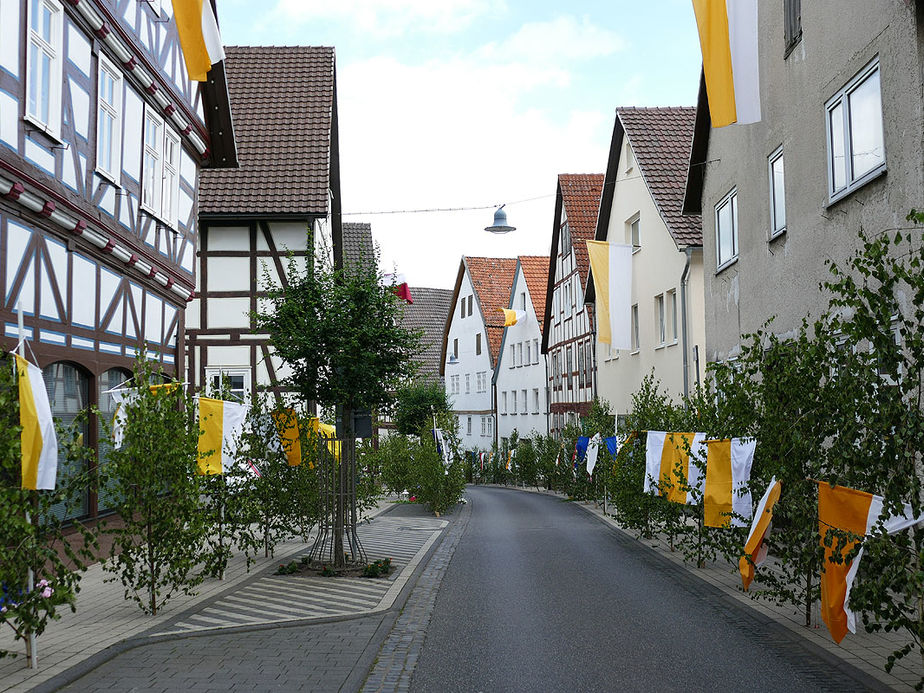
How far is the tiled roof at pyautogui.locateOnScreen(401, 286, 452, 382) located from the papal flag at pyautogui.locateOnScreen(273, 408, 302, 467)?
5134 cm

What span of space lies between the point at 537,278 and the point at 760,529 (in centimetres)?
4241

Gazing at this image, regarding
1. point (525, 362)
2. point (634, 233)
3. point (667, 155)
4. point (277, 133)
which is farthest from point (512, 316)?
point (277, 133)

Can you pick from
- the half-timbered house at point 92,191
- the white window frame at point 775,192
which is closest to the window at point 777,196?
the white window frame at point 775,192

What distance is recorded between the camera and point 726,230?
19.0m

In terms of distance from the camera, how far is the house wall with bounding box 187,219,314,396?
24422mm

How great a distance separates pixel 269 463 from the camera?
14.9m

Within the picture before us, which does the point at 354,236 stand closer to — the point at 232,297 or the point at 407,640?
the point at 232,297

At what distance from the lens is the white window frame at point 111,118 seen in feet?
46.2

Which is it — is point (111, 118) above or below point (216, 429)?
above

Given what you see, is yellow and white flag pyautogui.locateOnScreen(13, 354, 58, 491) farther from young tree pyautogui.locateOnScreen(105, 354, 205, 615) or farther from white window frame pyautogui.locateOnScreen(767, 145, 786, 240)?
white window frame pyautogui.locateOnScreen(767, 145, 786, 240)

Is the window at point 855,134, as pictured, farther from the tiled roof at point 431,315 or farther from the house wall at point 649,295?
the tiled roof at point 431,315

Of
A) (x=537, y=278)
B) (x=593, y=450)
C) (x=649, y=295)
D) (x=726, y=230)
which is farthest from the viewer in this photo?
(x=537, y=278)

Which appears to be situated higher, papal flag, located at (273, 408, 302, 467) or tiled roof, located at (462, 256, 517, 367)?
tiled roof, located at (462, 256, 517, 367)

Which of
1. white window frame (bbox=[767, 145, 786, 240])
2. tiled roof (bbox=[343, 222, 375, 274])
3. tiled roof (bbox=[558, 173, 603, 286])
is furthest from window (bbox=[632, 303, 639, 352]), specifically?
tiled roof (bbox=[343, 222, 375, 274])
